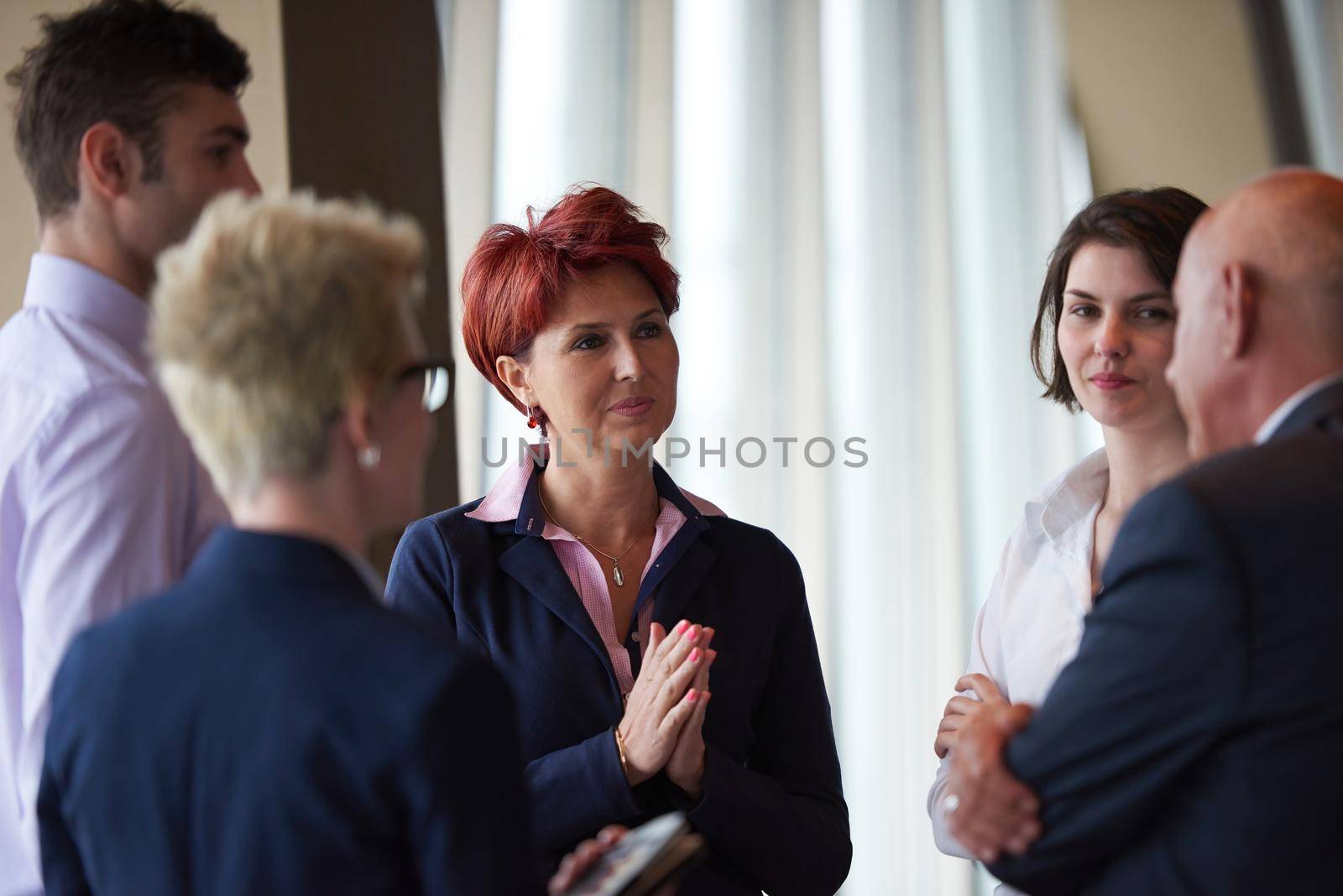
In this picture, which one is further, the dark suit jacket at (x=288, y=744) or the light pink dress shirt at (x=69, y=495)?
the light pink dress shirt at (x=69, y=495)

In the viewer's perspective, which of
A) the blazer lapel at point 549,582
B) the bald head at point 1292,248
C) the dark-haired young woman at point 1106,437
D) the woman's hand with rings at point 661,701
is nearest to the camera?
the bald head at point 1292,248

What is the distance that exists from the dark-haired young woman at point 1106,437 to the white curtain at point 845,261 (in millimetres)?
1425

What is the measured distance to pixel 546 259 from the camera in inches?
87.7

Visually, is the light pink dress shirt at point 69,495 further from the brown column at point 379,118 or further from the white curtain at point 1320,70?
the white curtain at point 1320,70

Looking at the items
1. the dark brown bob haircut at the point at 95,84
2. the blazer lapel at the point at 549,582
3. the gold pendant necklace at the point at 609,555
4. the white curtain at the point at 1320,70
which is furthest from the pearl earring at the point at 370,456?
the white curtain at the point at 1320,70

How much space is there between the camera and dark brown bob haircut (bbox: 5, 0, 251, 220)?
158 cm

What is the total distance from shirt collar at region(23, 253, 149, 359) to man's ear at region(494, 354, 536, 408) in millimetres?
815

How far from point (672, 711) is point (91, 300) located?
100 centimetres

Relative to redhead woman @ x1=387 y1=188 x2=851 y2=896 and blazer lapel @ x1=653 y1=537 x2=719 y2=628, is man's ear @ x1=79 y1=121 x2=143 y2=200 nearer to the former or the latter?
redhead woman @ x1=387 y1=188 x2=851 y2=896

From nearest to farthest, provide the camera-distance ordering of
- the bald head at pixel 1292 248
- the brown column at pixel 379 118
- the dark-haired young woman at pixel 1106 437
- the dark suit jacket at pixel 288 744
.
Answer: the dark suit jacket at pixel 288 744 < the bald head at pixel 1292 248 < the dark-haired young woman at pixel 1106 437 < the brown column at pixel 379 118

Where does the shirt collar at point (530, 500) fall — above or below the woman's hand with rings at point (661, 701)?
above

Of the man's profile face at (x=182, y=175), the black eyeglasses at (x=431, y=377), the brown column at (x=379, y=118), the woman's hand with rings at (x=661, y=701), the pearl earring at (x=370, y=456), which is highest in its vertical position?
the brown column at (x=379, y=118)

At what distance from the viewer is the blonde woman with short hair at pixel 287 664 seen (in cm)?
102

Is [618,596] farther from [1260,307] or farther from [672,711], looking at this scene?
[1260,307]
